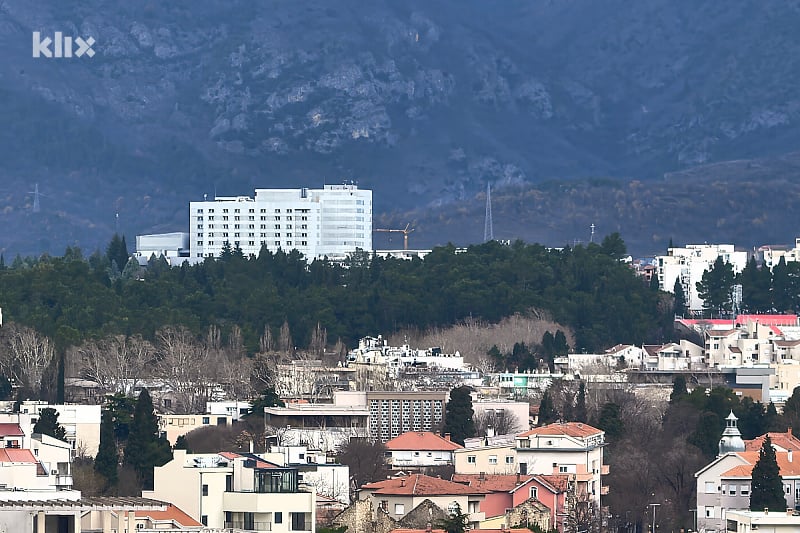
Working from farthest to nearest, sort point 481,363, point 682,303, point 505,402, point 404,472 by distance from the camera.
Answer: point 682,303, point 481,363, point 505,402, point 404,472

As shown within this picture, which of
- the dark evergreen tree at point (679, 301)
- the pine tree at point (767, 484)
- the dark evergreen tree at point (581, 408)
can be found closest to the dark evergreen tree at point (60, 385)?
the dark evergreen tree at point (581, 408)

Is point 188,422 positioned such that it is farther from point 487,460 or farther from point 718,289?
point 718,289

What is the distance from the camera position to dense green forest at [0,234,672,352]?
15462cm

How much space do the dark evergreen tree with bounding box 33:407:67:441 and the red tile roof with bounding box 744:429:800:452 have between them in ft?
74.7

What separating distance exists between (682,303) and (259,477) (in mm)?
108068

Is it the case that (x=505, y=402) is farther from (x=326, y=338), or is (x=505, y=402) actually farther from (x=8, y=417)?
(x=8, y=417)

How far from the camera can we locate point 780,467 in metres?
96.4

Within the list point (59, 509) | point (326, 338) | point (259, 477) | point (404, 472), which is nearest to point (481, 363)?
point (326, 338)

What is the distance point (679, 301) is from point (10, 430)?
320 feet

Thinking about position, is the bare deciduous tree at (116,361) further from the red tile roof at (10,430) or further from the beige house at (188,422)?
the red tile roof at (10,430)

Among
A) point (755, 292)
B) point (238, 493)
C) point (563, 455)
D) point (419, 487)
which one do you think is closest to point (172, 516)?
point (238, 493)

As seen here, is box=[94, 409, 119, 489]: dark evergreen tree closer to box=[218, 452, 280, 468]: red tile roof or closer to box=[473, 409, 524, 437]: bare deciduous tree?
box=[218, 452, 280, 468]: red tile roof

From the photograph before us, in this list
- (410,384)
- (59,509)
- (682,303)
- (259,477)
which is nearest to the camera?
(59,509)

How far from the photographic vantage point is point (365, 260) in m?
186
